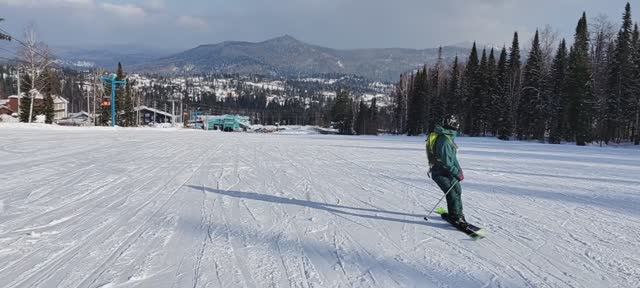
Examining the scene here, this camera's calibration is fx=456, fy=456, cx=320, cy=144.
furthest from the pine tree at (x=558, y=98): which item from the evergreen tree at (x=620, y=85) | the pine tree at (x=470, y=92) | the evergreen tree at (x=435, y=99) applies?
the evergreen tree at (x=435, y=99)

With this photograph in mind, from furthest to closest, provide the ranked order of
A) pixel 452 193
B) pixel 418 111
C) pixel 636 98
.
→ pixel 418 111 → pixel 636 98 → pixel 452 193

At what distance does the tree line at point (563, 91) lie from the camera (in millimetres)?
48875

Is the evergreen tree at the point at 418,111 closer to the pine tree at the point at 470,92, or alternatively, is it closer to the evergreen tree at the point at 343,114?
the pine tree at the point at 470,92

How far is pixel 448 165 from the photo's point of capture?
712 cm

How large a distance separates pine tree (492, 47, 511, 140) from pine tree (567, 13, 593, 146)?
8.01 m

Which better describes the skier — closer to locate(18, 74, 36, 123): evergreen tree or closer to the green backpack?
the green backpack

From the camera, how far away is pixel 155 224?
22.8ft

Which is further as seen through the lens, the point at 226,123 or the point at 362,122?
the point at 362,122

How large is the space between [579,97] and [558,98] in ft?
10.4

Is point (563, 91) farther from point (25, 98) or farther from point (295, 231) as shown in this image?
point (25, 98)

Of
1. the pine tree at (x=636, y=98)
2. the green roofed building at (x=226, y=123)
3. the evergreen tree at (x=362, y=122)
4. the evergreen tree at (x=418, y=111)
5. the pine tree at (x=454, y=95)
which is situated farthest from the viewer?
the evergreen tree at (x=362, y=122)

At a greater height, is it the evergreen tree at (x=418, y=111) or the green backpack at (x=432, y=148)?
the evergreen tree at (x=418, y=111)

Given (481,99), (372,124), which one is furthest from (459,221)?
(372,124)

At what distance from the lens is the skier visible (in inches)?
281
